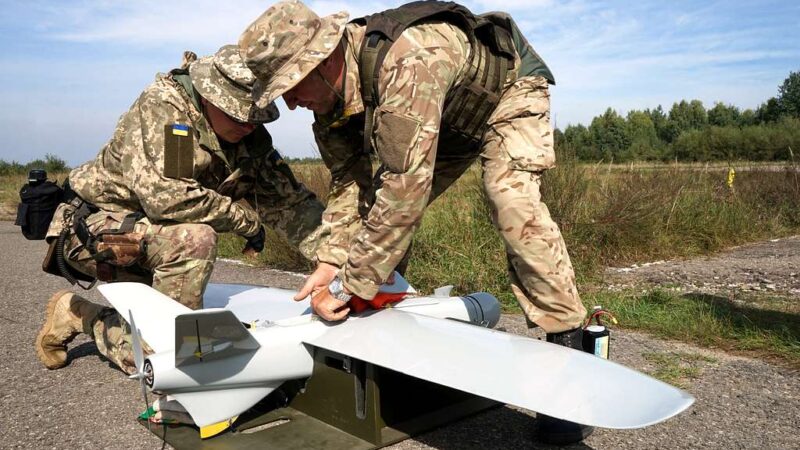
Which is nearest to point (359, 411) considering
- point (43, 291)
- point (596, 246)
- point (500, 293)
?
point (500, 293)

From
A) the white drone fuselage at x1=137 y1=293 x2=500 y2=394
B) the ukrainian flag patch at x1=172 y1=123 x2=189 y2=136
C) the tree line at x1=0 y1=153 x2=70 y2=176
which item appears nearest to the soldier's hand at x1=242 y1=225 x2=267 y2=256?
the ukrainian flag patch at x1=172 y1=123 x2=189 y2=136

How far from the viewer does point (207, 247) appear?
3736 millimetres

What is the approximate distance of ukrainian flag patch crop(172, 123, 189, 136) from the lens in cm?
367

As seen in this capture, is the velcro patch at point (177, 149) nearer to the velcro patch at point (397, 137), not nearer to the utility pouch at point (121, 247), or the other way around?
the utility pouch at point (121, 247)

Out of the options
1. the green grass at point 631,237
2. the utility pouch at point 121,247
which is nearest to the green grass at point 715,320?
the green grass at point 631,237

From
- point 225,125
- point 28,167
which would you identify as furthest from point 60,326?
point 28,167

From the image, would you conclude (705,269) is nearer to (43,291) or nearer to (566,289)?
(566,289)

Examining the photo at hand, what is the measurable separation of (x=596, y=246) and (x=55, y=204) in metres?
5.38

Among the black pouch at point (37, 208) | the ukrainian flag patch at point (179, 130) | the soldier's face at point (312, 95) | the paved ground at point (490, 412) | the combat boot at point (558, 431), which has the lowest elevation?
the paved ground at point (490, 412)

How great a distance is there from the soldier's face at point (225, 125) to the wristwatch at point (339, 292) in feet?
4.33

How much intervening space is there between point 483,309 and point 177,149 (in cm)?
207

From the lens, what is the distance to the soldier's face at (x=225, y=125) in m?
3.83

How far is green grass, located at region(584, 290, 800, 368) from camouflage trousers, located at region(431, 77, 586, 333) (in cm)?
178

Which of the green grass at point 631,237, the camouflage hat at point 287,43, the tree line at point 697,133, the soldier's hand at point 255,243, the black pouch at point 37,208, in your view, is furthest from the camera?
the tree line at point 697,133
